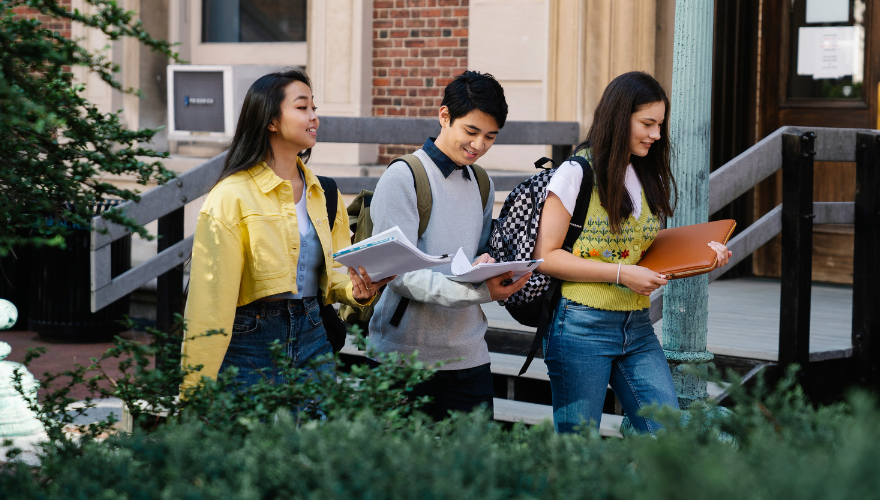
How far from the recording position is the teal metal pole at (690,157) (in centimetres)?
369

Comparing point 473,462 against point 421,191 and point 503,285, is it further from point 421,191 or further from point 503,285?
point 421,191

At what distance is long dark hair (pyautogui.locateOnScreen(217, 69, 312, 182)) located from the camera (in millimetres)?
2996

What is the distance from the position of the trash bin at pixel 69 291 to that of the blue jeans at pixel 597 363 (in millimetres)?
5324

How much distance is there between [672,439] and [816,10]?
646cm

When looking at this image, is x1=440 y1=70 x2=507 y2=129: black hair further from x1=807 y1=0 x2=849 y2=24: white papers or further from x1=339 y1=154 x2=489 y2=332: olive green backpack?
x1=807 y1=0 x2=849 y2=24: white papers

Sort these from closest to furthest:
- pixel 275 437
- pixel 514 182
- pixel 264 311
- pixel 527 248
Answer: pixel 275 437 < pixel 264 311 < pixel 527 248 < pixel 514 182

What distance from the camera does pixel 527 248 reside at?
3.27m

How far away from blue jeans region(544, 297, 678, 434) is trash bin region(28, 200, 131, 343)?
5324 mm

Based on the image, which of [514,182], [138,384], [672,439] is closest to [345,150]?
[514,182]

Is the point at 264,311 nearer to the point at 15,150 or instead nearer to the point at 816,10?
the point at 15,150

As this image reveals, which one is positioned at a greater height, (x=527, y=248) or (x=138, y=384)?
(x=527, y=248)

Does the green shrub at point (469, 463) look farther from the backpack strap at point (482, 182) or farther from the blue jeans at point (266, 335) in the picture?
the backpack strap at point (482, 182)

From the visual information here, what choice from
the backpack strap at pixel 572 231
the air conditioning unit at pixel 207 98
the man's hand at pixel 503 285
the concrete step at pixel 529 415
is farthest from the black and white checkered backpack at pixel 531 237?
the air conditioning unit at pixel 207 98

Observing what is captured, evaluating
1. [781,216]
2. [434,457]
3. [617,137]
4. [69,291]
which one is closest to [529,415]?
[781,216]
